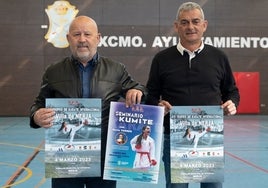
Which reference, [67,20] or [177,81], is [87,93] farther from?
[67,20]

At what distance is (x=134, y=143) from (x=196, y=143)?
19.2 inches

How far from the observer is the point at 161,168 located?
7.13 metres

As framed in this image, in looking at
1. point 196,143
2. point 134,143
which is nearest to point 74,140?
point 134,143

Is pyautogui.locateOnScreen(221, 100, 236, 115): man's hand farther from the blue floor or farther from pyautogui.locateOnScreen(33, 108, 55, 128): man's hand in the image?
the blue floor

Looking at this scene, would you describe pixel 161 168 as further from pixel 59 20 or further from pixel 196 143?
pixel 59 20

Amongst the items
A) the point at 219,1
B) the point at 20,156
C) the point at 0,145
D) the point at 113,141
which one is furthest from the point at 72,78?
the point at 219,1

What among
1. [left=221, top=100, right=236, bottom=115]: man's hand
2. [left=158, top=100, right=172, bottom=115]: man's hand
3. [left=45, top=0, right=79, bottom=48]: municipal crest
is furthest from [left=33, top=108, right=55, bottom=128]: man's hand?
[left=45, top=0, right=79, bottom=48]: municipal crest

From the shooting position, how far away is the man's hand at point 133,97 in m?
2.70

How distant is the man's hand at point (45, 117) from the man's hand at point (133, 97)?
19.9 inches

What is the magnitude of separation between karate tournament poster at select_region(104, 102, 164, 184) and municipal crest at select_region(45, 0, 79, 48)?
51.1 ft

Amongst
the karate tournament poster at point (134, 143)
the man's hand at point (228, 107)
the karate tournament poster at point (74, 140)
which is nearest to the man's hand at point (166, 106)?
the karate tournament poster at point (134, 143)

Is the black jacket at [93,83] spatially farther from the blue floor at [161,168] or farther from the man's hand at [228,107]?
the blue floor at [161,168]

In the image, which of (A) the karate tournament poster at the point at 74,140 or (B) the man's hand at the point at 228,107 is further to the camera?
(B) the man's hand at the point at 228,107

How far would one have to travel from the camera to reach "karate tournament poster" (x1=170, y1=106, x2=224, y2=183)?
2924mm
